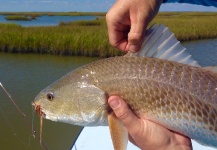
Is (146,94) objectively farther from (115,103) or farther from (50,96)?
(50,96)

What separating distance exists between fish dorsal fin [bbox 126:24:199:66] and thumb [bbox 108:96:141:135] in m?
0.25

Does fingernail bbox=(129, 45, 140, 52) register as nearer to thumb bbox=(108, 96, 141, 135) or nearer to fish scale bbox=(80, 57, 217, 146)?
fish scale bbox=(80, 57, 217, 146)

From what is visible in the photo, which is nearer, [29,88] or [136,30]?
[136,30]

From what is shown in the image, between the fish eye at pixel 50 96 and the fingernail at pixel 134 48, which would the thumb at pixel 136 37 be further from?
the fish eye at pixel 50 96

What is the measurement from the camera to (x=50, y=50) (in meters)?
13.6

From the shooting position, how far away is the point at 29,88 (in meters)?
8.11

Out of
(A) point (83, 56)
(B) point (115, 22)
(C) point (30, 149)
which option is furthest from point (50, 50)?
(B) point (115, 22)

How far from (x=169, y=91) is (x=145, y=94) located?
0.10m

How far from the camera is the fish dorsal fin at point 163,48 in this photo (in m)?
1.50

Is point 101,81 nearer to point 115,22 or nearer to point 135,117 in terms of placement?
point 135,117

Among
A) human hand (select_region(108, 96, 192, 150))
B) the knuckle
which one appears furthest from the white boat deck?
the knuckle

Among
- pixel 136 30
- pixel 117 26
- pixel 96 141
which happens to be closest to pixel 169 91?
pixel 136 30

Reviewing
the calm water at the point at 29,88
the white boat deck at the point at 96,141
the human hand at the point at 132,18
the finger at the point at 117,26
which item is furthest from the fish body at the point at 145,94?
the calm water at the point at 29,88

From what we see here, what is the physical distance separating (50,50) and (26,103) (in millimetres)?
6784
